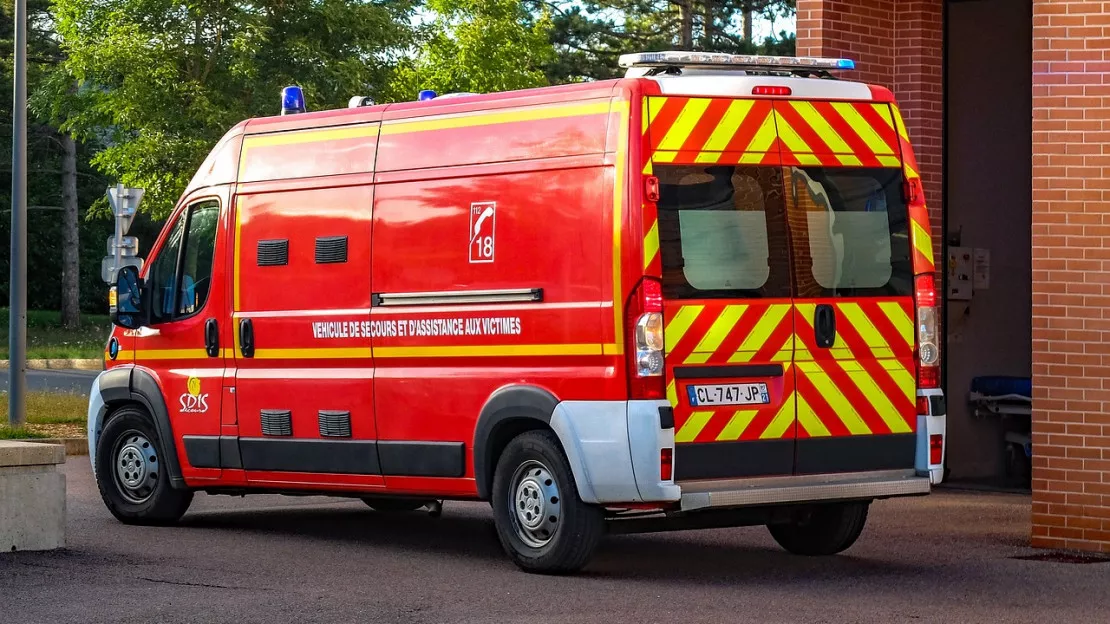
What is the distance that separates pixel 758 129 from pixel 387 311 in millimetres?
2413

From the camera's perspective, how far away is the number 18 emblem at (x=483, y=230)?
32.9ft

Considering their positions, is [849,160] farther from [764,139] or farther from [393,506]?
[393,506]

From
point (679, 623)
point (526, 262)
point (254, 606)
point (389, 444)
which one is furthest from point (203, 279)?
point (679, 623)

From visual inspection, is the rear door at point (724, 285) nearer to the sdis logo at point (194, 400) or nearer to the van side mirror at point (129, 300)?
the sdis logo at point (194, 400)

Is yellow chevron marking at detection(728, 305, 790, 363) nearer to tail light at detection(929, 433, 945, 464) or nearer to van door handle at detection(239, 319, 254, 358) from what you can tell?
tail light at detection(929, 433, 945, 464)

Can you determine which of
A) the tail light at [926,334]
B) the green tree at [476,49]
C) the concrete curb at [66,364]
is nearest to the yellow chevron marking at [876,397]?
the tail light at [926,334]

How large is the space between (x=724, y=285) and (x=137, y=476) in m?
4.78

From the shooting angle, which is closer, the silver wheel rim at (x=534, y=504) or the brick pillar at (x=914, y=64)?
the silver wheel rim at (x=534, y=504)

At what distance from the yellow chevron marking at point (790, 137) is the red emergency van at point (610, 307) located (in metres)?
0.01

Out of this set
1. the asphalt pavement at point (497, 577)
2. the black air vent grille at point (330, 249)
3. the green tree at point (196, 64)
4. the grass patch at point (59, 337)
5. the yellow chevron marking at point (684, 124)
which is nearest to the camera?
the asphalt pavement at point (497, 577)

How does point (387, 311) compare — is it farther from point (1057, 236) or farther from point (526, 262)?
point (1057, 236)

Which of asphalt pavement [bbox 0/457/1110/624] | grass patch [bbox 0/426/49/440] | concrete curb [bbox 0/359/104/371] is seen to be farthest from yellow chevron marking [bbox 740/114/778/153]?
concrete curb [bbox 0/359/104/371]

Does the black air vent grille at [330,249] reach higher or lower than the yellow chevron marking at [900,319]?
higher

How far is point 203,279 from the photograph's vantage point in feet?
39.2
